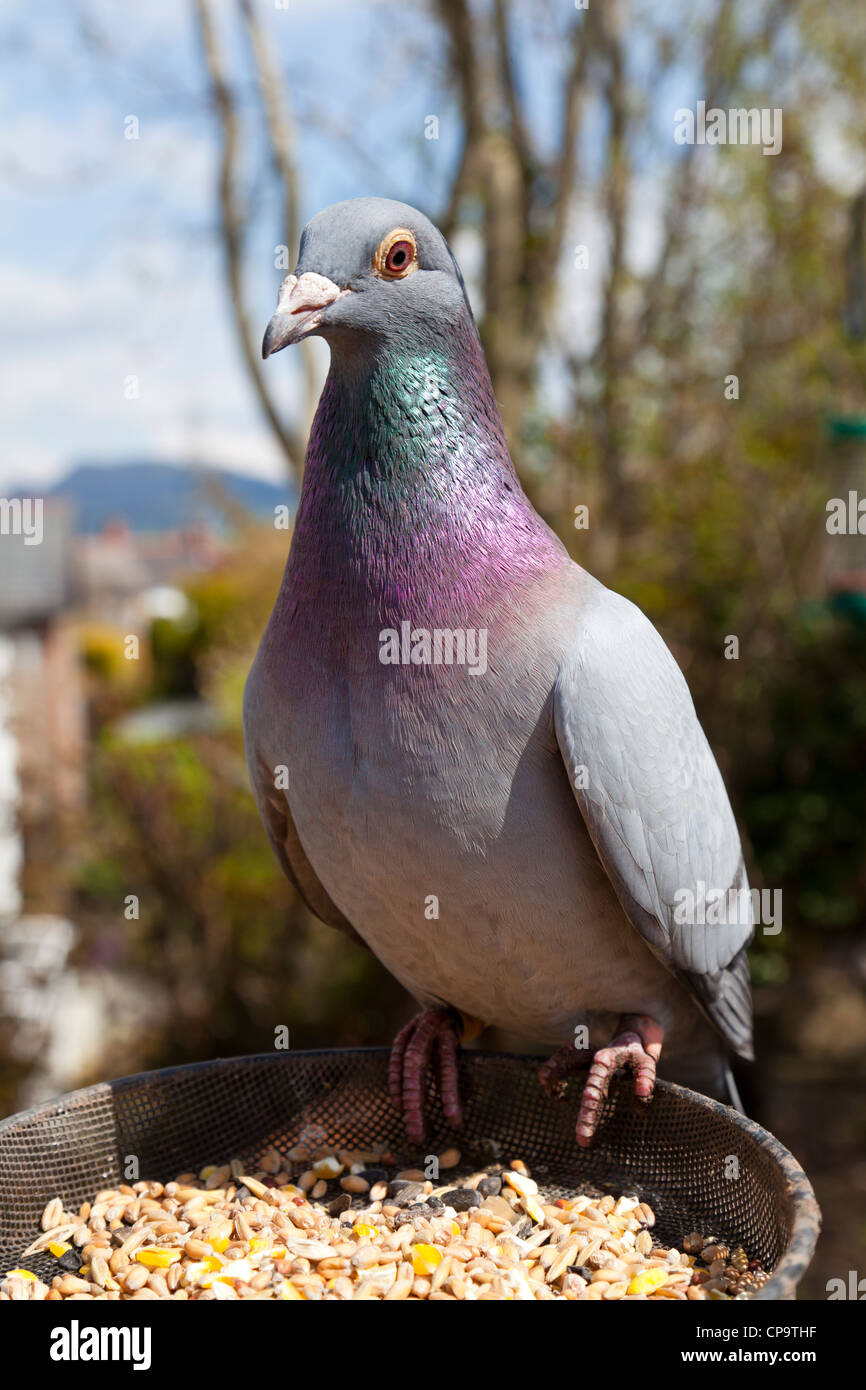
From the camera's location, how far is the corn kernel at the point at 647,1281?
6.56 ft

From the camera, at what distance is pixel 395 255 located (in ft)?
6.98

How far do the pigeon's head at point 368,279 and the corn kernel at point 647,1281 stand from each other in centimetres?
173

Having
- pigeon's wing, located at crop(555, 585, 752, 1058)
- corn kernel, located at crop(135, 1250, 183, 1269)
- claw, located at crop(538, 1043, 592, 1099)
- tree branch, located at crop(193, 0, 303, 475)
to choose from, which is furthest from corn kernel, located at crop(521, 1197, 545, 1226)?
tree branch, located at crop(193, 0, 303, 475)

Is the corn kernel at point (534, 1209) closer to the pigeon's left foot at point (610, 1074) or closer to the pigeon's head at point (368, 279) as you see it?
the pigeon's left foot at point (610, 1074)

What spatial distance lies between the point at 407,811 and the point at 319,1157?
864 mm

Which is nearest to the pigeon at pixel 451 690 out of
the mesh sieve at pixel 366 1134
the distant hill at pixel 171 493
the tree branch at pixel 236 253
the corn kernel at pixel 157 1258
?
the mesh sieve at pixel 366 1134

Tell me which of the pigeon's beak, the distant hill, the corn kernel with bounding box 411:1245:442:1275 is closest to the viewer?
the pigeon's beak

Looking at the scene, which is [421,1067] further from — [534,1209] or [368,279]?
[368,279]

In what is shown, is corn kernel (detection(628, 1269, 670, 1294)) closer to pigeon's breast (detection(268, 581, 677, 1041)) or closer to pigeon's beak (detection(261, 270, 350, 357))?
pigeon's breast (detection(268, 581, 677, 1041))

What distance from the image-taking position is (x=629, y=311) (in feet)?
25.3

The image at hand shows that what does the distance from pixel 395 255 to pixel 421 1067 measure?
1.67 metres

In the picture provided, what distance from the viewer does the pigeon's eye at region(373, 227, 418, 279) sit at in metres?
2.11

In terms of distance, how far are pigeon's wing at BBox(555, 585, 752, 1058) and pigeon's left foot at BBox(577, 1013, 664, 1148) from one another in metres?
0.18
